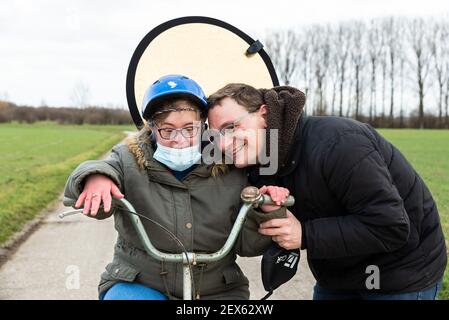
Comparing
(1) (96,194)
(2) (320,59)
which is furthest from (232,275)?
(2) (320,59)

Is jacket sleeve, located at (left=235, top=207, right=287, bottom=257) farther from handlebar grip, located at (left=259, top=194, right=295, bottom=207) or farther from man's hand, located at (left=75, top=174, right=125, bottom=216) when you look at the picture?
man's hand, located at (left=75, top=174, right=125, bottom=216)

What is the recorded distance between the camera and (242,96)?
2.57 meters

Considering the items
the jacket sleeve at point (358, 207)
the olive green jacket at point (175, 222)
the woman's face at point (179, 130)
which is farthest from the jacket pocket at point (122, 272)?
the jacket sleeve at point (358, 207)

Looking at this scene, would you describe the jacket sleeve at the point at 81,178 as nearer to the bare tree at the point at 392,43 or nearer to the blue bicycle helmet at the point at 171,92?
the blue bicycle helmet at the point at 171,92

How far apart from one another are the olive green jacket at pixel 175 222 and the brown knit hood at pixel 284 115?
35cm

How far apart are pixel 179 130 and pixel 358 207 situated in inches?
36.0

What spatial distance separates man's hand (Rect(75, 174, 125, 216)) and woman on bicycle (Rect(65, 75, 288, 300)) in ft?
0.86

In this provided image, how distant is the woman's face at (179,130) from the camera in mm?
2555

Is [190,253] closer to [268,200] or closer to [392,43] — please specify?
[268,200]

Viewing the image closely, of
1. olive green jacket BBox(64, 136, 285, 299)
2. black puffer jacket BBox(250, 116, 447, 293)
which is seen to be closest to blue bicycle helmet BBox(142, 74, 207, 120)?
olive green jacket BBox(64, 136, 285, 299)

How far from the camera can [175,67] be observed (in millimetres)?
3340

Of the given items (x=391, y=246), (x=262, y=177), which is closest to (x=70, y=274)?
(x=262, y=177)
